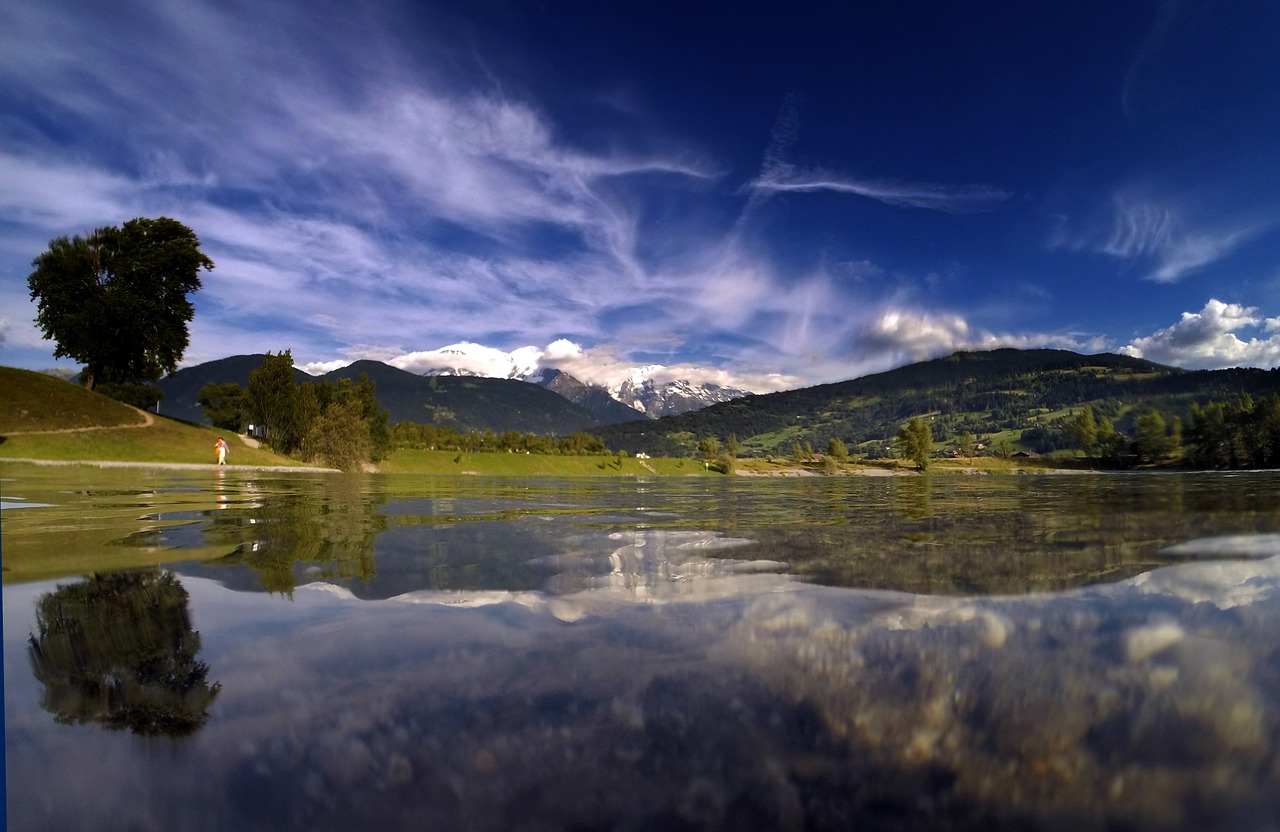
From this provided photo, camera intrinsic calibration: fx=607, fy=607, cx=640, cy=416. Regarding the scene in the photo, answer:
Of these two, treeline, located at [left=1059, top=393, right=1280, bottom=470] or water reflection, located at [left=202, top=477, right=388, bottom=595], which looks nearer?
water reflection, located at [left=202, top=477, right=388, bottom=595]

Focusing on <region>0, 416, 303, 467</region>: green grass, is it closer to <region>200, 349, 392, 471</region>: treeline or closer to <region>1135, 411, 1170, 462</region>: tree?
<region>200, 349, 392, 471</region>: treeline

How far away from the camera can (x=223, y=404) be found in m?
116

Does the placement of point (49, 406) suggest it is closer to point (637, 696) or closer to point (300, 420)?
point (300, 420)

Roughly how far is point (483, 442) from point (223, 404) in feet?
197

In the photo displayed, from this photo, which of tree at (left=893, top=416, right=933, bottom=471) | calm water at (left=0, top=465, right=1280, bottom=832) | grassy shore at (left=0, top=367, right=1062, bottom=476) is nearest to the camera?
calm water at (left=0, top=465, right=1280, bottom=832)

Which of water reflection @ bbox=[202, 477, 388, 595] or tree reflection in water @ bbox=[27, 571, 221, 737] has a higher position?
tree reflection in water @ bbox=[27, 571, 221, 737]

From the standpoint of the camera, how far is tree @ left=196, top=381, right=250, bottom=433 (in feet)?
360

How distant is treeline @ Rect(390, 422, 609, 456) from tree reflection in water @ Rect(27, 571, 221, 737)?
128m

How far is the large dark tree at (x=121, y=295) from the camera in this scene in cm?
6141

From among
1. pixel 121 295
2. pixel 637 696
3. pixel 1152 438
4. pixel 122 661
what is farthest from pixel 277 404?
pixel 1152 438

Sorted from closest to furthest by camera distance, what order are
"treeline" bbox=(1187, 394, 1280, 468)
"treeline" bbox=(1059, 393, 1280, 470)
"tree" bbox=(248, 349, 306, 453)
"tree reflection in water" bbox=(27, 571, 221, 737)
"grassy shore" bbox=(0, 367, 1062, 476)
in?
"tree reflection in water" bbox=(27, 571, 221, 737), "grassy shore" bbox=(0, 367, 1062, 476), "tree" bbox=(248, 349, 306, 453), "treeline" bbox=(1187, 394, 1280, 468), "treeline" bbox=(1059, 393, 1280, 470)

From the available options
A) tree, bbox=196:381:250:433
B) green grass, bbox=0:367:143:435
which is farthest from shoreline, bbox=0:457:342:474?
tree, bbox=196:381:250:433

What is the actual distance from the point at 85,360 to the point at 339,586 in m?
81.3

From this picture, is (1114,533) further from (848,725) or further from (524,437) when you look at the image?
(524,437)
